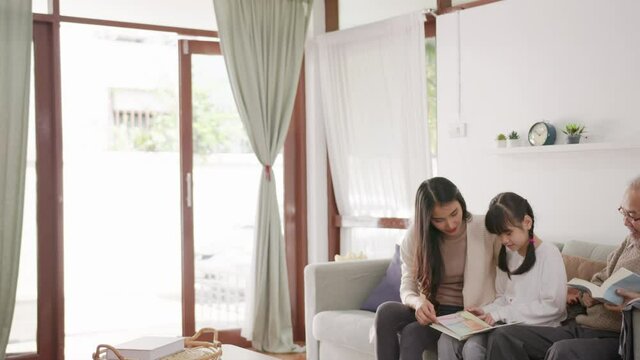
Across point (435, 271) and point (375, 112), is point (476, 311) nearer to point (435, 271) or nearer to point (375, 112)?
point (435, 271)

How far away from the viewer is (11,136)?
420cm

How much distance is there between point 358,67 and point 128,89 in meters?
4.66

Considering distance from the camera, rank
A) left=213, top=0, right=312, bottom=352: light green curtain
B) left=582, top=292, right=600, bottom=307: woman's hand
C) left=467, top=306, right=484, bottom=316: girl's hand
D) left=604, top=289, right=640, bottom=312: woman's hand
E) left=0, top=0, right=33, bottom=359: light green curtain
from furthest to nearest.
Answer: left=213, top=0, right=312, bottom=352: light green curtain → left=0, top=0, right=33, bottom=359: light green curtain → left=467, top=306, right=484, bottom=316: girl's hand → left=582, top=292, right=600, bottom=307: woman's hand → left=604, top=289, right=640, bottom=312: woman's hand

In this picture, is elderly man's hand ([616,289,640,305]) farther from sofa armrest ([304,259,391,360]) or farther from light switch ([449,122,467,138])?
light switch ([449,122,467,138])

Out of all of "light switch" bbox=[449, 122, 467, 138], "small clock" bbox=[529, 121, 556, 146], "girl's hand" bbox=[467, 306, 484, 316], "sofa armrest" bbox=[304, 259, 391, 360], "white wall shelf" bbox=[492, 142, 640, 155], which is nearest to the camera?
"girl's hand" bbox=[467, 306, 484, 316]

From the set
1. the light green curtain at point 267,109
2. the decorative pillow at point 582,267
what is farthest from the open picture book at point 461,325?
the light green curtain at point 267,109

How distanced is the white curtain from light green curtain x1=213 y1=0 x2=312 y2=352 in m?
0.27

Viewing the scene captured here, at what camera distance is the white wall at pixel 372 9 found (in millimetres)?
4707

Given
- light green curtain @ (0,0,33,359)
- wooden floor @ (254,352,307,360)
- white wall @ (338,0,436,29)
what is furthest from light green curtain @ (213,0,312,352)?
light green curtain @ (0,0,33,359)

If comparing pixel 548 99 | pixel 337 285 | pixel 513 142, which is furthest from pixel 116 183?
pixel 548 99

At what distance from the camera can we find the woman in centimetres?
303

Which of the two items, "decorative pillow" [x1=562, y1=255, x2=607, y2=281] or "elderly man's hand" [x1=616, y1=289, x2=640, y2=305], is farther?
"decorative pillow" [x1=562, y1=255, x2=607, y2=281]

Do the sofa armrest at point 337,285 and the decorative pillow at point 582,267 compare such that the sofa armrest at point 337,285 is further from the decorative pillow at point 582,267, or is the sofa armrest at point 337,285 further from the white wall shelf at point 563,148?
the decorative pillow at point 582,267

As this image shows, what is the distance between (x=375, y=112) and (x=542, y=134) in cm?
128
